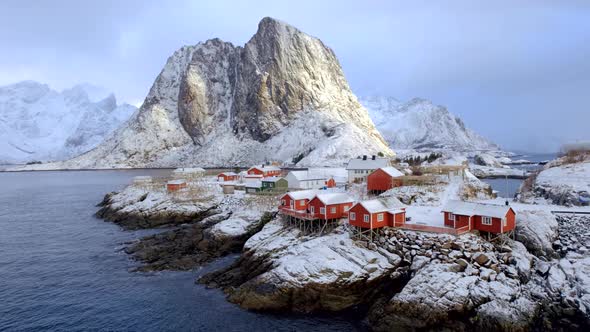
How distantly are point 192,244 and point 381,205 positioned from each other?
19.8 m

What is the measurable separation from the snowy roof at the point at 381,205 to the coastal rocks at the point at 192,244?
46.9ft

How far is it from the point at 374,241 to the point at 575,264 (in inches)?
553

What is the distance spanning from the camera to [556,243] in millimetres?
29672

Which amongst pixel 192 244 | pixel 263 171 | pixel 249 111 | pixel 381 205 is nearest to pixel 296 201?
pixel 381 205

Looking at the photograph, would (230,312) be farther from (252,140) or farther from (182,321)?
(252,140)

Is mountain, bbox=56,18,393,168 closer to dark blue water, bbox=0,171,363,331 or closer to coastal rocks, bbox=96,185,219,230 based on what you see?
coastal rocks, bbox=96,185,219,230

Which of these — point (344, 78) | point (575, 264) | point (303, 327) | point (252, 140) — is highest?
point (344, 78)

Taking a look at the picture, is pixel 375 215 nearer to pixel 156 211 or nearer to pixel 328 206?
pixel 328 206

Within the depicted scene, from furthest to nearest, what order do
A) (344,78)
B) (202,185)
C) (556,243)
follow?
(344,78) < (202,185) < (556,243)

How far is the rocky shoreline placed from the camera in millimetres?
22328

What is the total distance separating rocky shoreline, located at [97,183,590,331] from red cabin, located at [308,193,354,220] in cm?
185

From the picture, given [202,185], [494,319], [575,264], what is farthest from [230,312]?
[202,185]

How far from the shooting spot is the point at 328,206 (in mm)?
35500

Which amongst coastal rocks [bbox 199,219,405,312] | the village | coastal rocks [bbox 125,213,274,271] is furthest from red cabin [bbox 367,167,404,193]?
coastal rocks [bbox 199,219,405,312]
